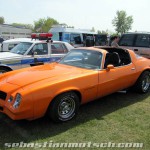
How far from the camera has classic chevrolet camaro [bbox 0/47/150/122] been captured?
3.75 m

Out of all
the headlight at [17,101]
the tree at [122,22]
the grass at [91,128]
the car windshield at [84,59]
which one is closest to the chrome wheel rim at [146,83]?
the grass at [91,128]

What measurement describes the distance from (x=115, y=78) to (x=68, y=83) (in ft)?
4.83

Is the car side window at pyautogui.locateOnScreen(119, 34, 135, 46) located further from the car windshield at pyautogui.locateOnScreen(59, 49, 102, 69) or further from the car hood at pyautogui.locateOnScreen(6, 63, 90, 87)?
the car hood at pyautogui.locateOnScreen(6, 63, 90, 87)

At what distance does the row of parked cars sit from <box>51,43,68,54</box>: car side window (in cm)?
254

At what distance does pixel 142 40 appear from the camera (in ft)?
29.9

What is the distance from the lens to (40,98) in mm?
3785

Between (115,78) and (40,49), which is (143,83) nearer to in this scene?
(115,78)

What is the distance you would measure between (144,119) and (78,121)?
1.43 meters

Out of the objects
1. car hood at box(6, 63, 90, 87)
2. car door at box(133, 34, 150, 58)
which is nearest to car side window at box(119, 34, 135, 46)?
car door at box(133, 34, 150, 58)

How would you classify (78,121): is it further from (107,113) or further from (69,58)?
(69,58)

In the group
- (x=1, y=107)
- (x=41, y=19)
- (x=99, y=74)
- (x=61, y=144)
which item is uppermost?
(x=41, y=19)

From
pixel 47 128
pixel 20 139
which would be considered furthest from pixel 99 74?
pixel 20 139

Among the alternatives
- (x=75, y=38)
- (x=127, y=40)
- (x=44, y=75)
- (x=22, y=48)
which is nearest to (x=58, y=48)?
(x=22, y=48)

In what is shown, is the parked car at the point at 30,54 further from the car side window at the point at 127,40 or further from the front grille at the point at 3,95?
the front grille at the point at 3,95
